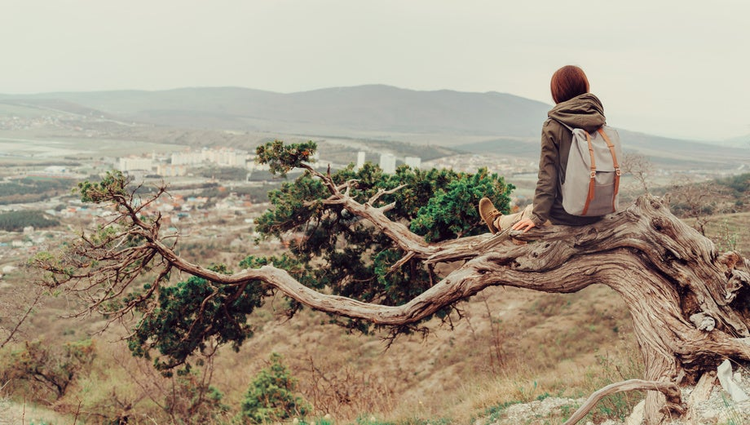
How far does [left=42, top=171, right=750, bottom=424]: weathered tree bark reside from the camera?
3.85 meters

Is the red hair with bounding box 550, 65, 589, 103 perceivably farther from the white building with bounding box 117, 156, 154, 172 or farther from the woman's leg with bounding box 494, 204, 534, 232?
the white building with bounding box 117, 156, 154, 172

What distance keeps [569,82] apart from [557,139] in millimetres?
456

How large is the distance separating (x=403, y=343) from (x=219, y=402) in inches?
271

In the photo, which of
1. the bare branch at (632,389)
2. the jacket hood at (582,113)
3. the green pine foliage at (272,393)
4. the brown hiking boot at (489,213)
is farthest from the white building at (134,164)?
the bare branch at (632,389)

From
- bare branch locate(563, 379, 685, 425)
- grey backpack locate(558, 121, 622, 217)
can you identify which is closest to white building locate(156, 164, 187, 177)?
grey backpack locate(558, 121, 622, 217)

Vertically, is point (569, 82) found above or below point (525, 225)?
above

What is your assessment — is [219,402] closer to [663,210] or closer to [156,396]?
[156,396]

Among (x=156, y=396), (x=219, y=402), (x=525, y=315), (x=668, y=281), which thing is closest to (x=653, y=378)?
(x=668, y=281)

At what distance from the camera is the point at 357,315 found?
507 centimetres

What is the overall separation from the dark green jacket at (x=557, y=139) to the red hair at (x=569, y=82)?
99 mm

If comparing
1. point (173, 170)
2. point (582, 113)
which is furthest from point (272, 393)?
point (173, 170)

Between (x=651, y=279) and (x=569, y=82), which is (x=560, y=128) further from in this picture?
(x=651, y=279)

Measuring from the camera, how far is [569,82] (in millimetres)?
3873

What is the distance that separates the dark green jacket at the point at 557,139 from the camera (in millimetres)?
3695
